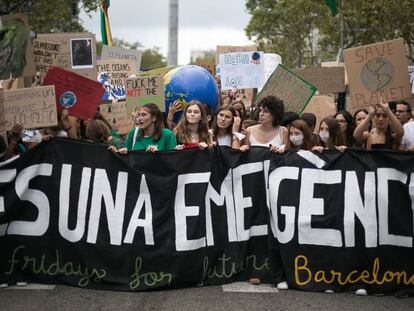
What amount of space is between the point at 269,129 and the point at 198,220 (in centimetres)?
155

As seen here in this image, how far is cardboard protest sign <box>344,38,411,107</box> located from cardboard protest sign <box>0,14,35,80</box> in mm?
3156

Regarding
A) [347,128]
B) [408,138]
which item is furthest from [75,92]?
[408,138]

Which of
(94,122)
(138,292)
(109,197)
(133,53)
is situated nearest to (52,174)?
(109,197)

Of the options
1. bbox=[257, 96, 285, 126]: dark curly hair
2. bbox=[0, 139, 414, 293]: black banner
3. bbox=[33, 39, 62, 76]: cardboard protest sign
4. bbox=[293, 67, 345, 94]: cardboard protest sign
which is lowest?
bbox=[0, 139, 414, 293]: black banner

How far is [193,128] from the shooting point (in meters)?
8.32

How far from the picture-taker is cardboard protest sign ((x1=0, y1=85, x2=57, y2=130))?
770cm

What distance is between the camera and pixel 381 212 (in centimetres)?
723

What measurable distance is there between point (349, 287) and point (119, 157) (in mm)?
2252

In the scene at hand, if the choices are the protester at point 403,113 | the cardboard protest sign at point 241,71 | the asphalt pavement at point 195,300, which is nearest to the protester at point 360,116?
the protester at point 403,113

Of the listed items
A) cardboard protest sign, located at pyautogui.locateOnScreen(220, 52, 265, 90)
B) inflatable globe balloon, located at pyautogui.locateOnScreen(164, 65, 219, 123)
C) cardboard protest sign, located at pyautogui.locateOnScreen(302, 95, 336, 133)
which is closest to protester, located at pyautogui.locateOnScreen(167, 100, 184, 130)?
inflatable globe balloon, located at pyautogui.locateOnScreen(164, 65, 219, 123)

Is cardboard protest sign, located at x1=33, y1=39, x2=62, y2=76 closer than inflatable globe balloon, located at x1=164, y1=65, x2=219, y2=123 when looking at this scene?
Yes

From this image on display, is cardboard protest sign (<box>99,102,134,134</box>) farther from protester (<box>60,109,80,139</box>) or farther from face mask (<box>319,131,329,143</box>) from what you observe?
face mask (<box>319,131,329,143</box>)

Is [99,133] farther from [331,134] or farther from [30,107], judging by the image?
[331,134]

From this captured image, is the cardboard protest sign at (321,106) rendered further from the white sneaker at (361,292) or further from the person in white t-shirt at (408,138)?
the white sneaker at (361,292)
